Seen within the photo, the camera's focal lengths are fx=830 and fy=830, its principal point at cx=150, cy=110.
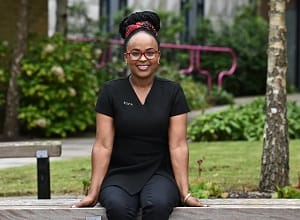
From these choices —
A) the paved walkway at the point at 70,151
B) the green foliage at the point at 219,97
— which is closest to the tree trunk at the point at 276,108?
the paved walkway at the point at 70,151

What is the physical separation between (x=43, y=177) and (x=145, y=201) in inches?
92.0

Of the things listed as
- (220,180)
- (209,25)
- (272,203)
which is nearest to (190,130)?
(220,180)

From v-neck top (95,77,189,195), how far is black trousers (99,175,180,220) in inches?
3.5

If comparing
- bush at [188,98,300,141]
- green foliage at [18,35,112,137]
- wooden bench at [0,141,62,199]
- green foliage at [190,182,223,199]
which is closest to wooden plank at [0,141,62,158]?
wooden bench at [0,141,62,199]

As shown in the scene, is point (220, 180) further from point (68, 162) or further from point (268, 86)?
point (68, 162)

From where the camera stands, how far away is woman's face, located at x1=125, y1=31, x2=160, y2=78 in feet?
16.0

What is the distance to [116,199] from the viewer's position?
4645 mm

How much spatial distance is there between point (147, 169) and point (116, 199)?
331 mm

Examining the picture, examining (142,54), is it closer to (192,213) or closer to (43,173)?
(192,213)

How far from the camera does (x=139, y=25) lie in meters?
4.95

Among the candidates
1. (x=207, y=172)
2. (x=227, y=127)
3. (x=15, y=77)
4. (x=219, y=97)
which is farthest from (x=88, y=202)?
(x=219, y=97)

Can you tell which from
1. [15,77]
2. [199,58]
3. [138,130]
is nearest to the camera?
[138,130]

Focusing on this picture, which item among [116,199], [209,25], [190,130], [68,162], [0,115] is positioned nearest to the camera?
[116,199]

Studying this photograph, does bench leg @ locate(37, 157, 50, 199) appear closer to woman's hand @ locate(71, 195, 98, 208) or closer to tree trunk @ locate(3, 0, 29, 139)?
woman's hand @ locate(71, 195, 98, 208)
